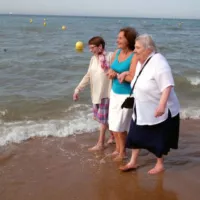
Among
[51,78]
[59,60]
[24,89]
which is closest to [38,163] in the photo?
[24,89]

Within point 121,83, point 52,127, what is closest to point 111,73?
point 121,83

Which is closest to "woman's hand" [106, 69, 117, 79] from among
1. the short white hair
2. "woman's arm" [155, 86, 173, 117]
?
the short white hair

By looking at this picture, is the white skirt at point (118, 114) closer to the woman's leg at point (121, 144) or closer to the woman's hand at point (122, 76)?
the woman's leg at point (121, 144)

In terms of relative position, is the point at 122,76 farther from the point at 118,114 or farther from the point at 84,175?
the point at 84,175

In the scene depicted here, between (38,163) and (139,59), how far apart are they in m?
2.03

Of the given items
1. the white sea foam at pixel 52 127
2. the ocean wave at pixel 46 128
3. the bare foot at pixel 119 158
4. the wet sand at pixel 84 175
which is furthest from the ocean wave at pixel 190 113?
the bare foot at pixel 119 158

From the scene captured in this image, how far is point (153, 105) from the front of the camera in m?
3.71

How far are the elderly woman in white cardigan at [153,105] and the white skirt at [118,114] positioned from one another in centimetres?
27

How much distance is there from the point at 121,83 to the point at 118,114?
42 centimetres

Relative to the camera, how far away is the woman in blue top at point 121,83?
4043 mm

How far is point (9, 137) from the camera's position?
5672 millimetres

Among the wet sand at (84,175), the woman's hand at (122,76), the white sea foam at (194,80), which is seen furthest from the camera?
the white sea foam at (194,80)

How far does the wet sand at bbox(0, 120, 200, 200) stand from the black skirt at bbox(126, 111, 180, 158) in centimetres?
42

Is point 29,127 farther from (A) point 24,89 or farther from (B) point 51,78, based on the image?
(B) point 51,78
